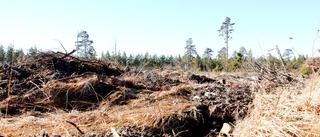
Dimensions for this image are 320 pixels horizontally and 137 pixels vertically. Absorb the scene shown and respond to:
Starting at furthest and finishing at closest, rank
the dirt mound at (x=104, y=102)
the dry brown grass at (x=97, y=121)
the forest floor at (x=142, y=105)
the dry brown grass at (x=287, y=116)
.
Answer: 1. the dirt mound at (x=104, y=102)
2. the dry brown grass at (x=97, y=121)
3. the forest floor at (x=142, y=105)
4. the dry brown grass at (x=287, y=116)

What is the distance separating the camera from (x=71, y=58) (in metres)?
6.09

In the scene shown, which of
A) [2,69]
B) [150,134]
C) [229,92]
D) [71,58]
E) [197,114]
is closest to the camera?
[150,134]

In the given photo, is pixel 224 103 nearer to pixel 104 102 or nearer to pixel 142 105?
pixel 142 105

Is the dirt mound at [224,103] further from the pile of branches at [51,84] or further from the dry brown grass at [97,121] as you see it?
the pile of branches at [51,84]

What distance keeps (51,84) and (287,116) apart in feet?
11.0

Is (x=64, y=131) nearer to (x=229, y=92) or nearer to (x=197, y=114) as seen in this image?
(x=197, y=114)

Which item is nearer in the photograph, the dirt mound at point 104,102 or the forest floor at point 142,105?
the forest floor at point 142,105

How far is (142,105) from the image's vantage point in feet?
13.1

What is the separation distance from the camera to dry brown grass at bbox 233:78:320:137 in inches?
94.3

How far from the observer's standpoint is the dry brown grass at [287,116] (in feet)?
7.86

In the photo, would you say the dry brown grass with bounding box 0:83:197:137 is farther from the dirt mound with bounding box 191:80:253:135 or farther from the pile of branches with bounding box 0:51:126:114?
the pile of branches with bounding box 0:51:126:114

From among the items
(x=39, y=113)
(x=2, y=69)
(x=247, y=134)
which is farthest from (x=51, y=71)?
(x=247, y=134)

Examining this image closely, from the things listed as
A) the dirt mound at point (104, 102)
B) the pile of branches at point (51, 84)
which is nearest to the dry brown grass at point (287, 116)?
the dirt mound at point (104, 102)

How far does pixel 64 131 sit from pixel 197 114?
1.45 m
